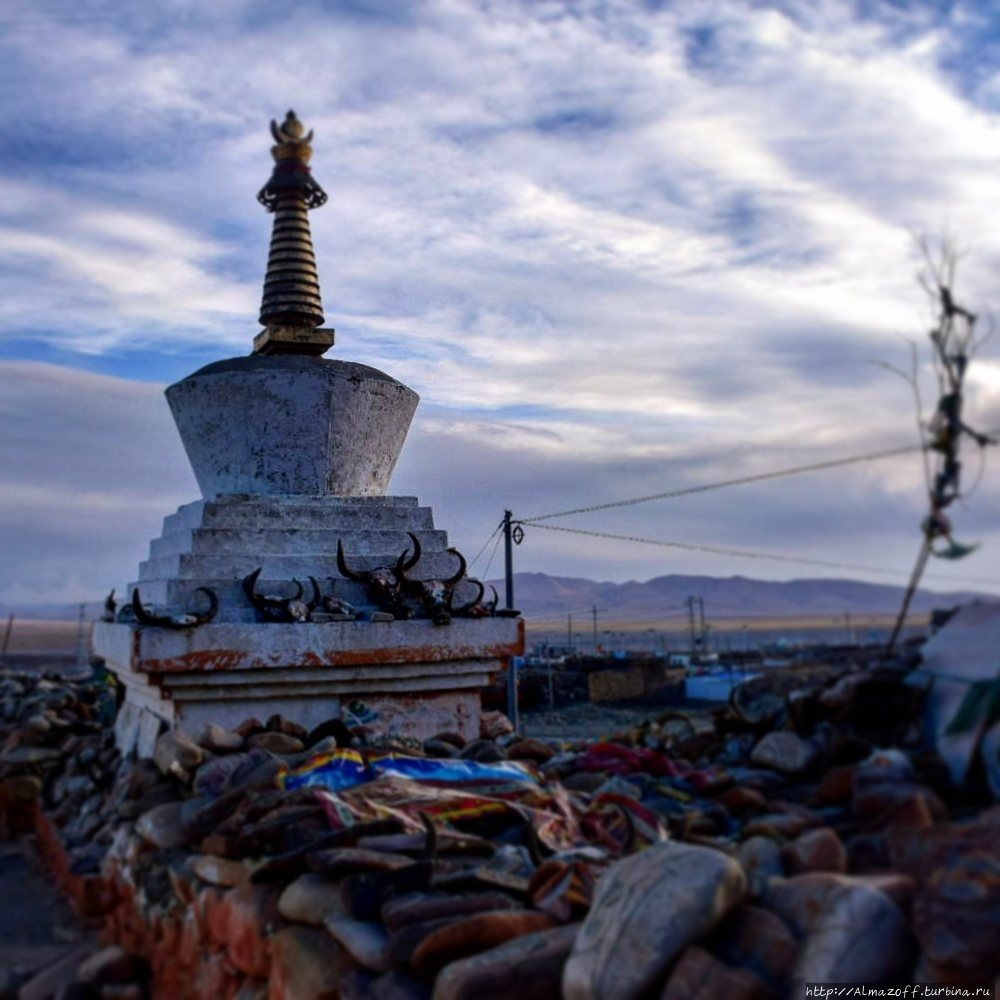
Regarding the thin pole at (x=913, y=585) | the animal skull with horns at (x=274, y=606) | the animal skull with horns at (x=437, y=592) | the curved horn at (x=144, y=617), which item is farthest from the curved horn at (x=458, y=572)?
the thin pole at (x=913, y=585)

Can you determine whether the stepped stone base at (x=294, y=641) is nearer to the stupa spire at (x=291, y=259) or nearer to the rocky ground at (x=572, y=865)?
the rocky ground at (x=572, y=865)

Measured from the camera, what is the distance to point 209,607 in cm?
690

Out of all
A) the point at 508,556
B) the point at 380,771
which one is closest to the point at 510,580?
the point at 508,556

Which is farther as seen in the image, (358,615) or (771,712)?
(358,615)

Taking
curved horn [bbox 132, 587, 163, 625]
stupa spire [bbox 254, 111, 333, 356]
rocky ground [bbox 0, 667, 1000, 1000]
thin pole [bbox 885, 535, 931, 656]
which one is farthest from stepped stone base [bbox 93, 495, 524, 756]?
thin pole [bbox 885, 535, 931, 656]

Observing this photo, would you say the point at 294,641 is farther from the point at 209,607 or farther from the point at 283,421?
the point at 283,421

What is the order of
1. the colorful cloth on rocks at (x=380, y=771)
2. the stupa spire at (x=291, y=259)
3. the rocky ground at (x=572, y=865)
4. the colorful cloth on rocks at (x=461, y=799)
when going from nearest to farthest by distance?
1. the rocky ground at (x=572, y=865)
2. the colorful cloth on rocks at (x=461, y=799)
3. the colorful cloth on rocks at (x=380, y=771)
4. the stupa spire at (x=291, y=259)

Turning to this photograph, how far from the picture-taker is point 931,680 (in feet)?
8.00

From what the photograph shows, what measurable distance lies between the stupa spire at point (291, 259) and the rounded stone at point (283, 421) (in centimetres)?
48

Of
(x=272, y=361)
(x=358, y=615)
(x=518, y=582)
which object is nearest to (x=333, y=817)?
(x=358, y=615)

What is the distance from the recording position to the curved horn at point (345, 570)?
7129 millimetres

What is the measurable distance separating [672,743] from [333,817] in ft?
4.05

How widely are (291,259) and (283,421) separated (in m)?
1.82

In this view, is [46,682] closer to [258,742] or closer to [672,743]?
[258,742]
